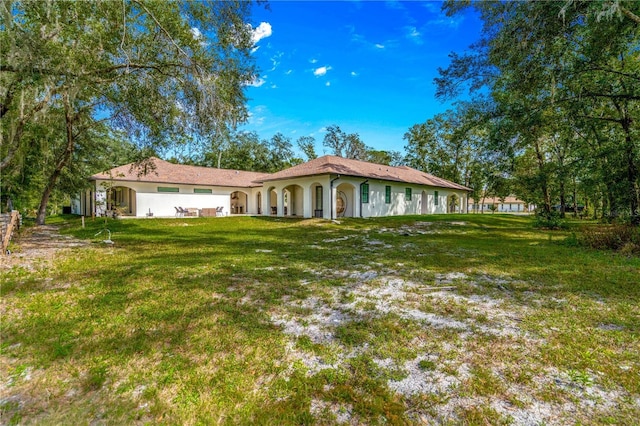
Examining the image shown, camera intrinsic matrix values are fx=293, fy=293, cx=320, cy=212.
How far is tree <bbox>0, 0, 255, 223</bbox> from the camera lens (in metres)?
5.76

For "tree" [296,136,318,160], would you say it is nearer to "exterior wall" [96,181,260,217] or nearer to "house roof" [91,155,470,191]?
"house roof" [91,155,470,191]

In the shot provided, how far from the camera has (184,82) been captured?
7.42m

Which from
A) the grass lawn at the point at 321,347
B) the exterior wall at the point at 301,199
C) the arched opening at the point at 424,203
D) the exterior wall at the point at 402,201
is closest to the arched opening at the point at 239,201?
the exterior wall at the point at 301,199

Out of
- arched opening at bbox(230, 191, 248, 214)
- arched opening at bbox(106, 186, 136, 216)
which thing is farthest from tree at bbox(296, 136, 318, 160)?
arched opening at bbox(106, 186, 136, 216)

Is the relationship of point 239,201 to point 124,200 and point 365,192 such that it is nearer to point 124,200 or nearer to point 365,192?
point 124,200

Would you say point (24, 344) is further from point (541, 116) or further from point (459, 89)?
point (541, 116)

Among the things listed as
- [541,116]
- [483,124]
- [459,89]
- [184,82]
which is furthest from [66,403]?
[541,116]

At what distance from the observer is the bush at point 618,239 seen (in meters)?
7.12

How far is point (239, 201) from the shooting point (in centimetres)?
2753

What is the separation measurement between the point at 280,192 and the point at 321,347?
18471 mm

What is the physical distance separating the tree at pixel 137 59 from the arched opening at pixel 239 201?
694 inches

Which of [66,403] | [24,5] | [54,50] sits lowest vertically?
[66,403]

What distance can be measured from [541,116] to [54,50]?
1216cm

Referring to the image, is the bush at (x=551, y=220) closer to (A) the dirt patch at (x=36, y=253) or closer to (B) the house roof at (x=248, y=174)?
(B) the house roof at (x=248, y=174)
